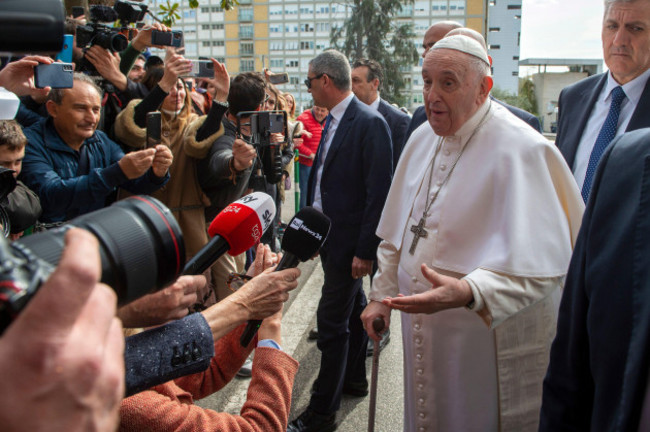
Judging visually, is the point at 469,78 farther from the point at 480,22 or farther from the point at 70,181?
the point at 480,22

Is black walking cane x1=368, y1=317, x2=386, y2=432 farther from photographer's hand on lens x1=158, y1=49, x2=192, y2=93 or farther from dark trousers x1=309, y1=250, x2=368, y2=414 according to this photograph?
photographer's hand on lens x1=158, y1=49, x2=192, y2=93

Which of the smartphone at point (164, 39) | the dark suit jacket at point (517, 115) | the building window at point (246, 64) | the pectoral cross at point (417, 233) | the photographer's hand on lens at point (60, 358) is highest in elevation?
the building window at point (246, 64)

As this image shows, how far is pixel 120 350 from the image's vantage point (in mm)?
645

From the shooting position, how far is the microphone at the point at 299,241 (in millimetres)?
1643

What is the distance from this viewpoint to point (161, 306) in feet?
4.43

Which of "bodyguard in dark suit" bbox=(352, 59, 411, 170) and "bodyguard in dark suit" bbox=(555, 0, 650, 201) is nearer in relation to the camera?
"bodyguard in dark suit" bbox=(555, 0, 650, 201)

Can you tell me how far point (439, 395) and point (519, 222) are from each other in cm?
77

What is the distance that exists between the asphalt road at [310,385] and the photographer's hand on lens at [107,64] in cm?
221

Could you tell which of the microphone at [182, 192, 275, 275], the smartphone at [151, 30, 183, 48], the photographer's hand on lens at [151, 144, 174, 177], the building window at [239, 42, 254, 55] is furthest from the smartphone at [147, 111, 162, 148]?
the building window at [239, 42, 254, 55]

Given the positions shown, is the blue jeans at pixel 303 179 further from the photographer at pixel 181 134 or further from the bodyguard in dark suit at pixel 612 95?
the bodyguard in dark suit at pixel 612 95

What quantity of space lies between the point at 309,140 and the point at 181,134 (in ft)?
12.8

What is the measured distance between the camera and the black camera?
0.60 m

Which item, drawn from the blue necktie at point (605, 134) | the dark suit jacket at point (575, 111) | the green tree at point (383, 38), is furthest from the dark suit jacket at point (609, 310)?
the green tree at point (383, 38)

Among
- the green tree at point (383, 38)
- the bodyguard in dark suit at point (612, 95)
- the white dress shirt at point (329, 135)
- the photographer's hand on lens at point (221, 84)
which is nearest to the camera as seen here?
the bodyguard in dark suit at point (612, 95)
